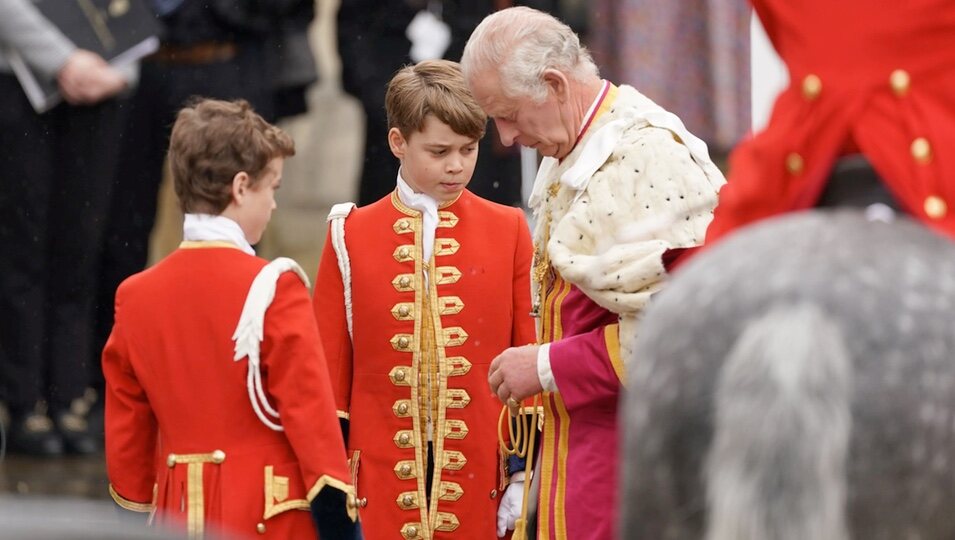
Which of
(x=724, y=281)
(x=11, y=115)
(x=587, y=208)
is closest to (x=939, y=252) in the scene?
(x=724, y=281)

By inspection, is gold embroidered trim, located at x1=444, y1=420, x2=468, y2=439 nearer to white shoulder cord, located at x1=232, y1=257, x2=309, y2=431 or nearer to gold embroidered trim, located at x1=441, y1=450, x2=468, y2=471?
gold embroidered trim, located at x1=441, y1=450, x2=468, y2=471

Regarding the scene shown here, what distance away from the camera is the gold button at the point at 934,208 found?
2.86m

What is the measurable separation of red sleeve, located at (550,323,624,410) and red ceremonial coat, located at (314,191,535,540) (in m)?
0.76

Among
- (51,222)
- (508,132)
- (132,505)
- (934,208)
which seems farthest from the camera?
(51,222)

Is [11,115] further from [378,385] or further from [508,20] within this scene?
[508,20]

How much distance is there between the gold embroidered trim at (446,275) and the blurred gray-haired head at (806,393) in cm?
236

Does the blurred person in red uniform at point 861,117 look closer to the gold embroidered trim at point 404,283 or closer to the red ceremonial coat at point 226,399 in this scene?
the red ceremonial coat at point 226,399

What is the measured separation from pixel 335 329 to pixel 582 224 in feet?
3.53

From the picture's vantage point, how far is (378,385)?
16.2 feet

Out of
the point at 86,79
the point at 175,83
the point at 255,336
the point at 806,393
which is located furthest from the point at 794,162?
the point at 175,83

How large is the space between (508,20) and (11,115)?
2.81 meters

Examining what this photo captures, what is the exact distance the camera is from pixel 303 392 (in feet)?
13.9

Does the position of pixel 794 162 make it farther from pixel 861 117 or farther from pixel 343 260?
pixel 343 260

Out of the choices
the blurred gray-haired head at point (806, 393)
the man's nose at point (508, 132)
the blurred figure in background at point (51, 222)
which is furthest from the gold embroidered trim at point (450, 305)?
the blurred gray-haired head at point (806, 393)
